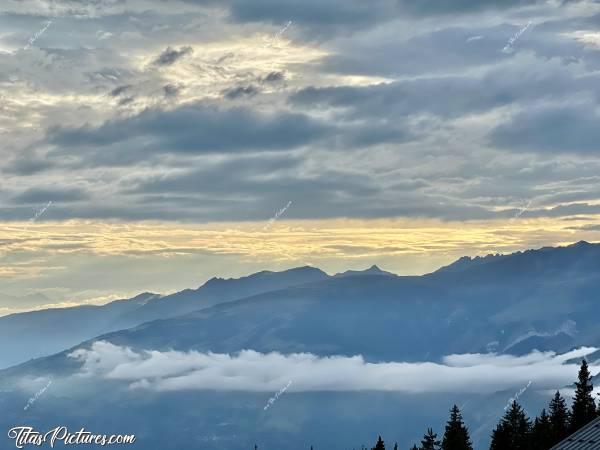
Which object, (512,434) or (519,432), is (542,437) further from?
(519,432)

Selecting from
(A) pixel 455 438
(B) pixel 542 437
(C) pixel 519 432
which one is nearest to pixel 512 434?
(C) pixel 519 432

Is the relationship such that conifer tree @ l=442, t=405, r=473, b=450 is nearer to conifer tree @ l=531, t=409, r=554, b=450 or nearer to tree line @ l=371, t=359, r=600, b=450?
tree line @ l=371, t=359, r=600, b=450

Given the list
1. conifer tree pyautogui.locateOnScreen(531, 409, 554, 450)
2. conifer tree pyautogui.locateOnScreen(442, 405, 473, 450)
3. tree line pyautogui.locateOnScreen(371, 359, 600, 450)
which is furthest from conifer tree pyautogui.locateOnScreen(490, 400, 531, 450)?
conifer tree pyautogui.locateOnScreen(442, 405, 473, 450)

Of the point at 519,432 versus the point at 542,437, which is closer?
the point at 542,437

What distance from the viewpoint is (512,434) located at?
187750 millimetres

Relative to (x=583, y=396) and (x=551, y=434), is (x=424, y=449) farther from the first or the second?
(x=583, y=396)

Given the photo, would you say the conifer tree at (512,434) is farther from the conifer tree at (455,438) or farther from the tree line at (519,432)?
the conifer tree at (455,438)

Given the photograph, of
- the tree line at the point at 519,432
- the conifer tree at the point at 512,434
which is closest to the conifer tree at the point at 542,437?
the tree line at the point at 519,432

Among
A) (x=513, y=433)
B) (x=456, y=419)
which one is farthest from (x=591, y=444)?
(x=513, y=433)

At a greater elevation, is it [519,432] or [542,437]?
[519,432]

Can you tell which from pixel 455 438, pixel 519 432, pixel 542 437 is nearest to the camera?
pixel 455 438

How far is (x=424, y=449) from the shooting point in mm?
177375

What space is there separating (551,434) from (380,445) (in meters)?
26.9

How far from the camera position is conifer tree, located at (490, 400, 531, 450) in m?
182
